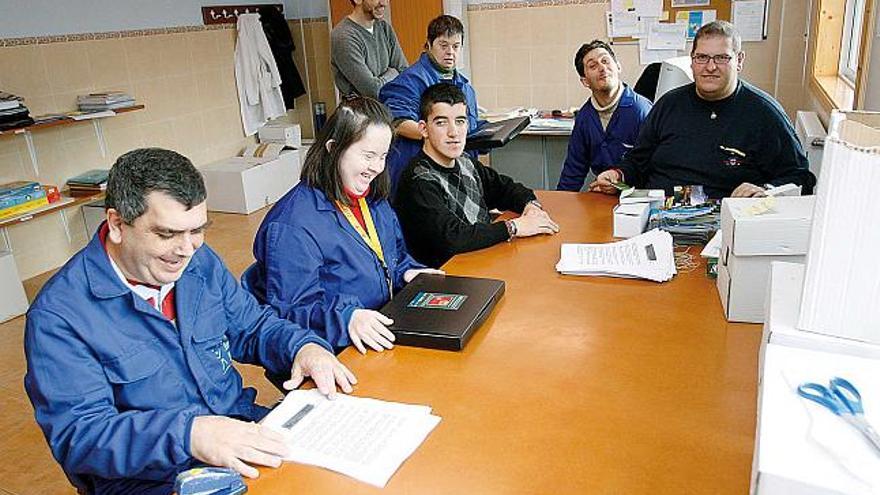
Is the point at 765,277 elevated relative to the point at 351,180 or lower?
lower

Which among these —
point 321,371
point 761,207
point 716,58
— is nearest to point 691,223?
point 761,207

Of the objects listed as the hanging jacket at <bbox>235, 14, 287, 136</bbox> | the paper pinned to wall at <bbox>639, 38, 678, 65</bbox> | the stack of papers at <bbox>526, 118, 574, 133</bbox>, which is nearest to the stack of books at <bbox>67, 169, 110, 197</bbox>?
the hanging jacket at <bbox>235, 14, 287, 136</bbox>

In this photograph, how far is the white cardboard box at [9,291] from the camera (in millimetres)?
3588

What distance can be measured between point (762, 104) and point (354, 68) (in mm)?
2210

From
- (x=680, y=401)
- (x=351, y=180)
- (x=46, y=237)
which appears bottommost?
(x=46, y=237)

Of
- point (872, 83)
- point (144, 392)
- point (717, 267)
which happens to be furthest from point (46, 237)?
point (872, 83)

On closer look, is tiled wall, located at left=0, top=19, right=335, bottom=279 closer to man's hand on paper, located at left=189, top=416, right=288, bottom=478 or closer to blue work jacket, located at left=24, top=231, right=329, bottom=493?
blue work jacket, located at left=24, top=231, right=329, bottom=493

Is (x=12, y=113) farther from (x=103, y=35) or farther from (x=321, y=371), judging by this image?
(x=321, y=371)

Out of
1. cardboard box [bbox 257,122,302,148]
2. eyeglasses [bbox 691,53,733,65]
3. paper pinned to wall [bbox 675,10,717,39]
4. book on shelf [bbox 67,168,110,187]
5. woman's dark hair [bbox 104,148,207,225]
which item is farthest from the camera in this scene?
cardboard box [bbox 257,122,302,148]

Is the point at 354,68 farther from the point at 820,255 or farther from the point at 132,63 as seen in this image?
the point at 820,255

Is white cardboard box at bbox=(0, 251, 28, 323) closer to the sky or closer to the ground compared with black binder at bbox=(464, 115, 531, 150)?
closer to the ground

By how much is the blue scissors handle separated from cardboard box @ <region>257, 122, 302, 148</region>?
17.2 feet

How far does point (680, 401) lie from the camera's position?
1.29 meters

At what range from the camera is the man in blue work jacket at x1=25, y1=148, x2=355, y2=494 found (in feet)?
3.90
